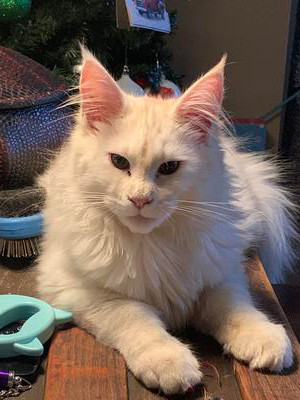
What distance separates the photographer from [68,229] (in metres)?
1.20

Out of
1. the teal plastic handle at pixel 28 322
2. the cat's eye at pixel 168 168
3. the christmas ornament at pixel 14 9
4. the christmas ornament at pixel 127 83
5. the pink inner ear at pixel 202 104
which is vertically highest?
the christmas ornament at pixel 14 9

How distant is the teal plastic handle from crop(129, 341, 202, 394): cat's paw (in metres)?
0.22

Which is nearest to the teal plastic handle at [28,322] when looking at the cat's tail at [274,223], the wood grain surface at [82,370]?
the wood grain surface at [82,370]

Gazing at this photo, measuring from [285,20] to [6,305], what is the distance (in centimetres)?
238

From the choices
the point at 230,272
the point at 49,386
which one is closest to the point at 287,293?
the point at 230,272

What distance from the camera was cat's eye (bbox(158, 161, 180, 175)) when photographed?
104cm

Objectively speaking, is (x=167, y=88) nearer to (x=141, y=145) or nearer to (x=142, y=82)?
(x=142, y=82)

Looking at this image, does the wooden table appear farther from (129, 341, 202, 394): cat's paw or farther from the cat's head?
the cat's head

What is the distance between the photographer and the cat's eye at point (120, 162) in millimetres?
1042

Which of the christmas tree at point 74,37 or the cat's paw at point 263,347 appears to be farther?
the christmas tree at point 74,37

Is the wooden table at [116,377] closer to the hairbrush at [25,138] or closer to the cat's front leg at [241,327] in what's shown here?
the cat's front leg at [241,327]

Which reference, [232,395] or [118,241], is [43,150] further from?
[232,395]

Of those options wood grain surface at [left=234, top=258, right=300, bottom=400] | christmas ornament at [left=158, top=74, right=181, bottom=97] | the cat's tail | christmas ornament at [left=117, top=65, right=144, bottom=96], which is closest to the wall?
christmas ornament at [left=158, top=74, right=181, bottom=97]

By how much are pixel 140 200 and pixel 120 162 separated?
0.10m
